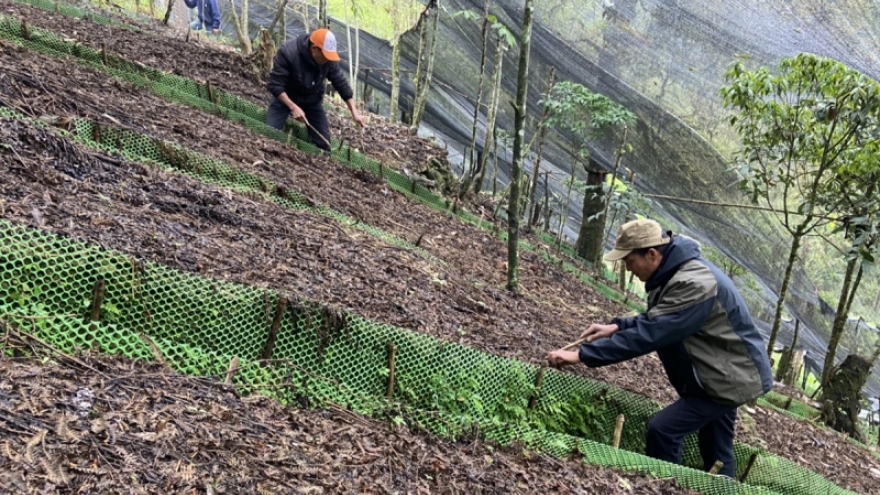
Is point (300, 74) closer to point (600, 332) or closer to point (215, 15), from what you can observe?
point (600, 332)

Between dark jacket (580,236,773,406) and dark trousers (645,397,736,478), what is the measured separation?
0.26 feet

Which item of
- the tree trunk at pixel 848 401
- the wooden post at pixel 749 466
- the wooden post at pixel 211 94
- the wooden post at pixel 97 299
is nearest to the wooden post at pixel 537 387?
the wooden post at pixel 749 466

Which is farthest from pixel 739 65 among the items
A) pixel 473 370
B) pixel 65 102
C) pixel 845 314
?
pixel 65 102

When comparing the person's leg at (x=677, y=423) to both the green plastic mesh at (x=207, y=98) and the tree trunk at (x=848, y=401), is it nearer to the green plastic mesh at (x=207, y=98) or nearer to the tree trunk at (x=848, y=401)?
the green plastic mesh at (x=207, y=98)

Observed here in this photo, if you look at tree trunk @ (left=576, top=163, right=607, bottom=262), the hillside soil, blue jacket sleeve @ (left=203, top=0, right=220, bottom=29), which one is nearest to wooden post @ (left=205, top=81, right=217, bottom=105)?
the hillside soil

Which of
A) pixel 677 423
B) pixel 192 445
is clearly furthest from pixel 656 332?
pixel 192 445

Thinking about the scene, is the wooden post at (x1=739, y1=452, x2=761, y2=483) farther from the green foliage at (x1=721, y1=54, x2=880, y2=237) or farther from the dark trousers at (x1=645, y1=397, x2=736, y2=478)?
the green foliage at (x1=721, y1=54, x2=880, y2=237)

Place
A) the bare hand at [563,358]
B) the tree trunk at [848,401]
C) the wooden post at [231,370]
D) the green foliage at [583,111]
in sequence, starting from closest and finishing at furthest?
the wooden post at [231,370], the bare hand at [563,358], the tree trunk at [848,401], the green foliage at [583,111]

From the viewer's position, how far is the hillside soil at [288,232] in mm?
3244

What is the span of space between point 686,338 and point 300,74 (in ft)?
15.8

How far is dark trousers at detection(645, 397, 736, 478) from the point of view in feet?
11.2

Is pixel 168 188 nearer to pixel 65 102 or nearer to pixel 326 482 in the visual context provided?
pixel 65 102

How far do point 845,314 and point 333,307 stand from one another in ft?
21.8

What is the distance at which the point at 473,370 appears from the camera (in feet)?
11.1
